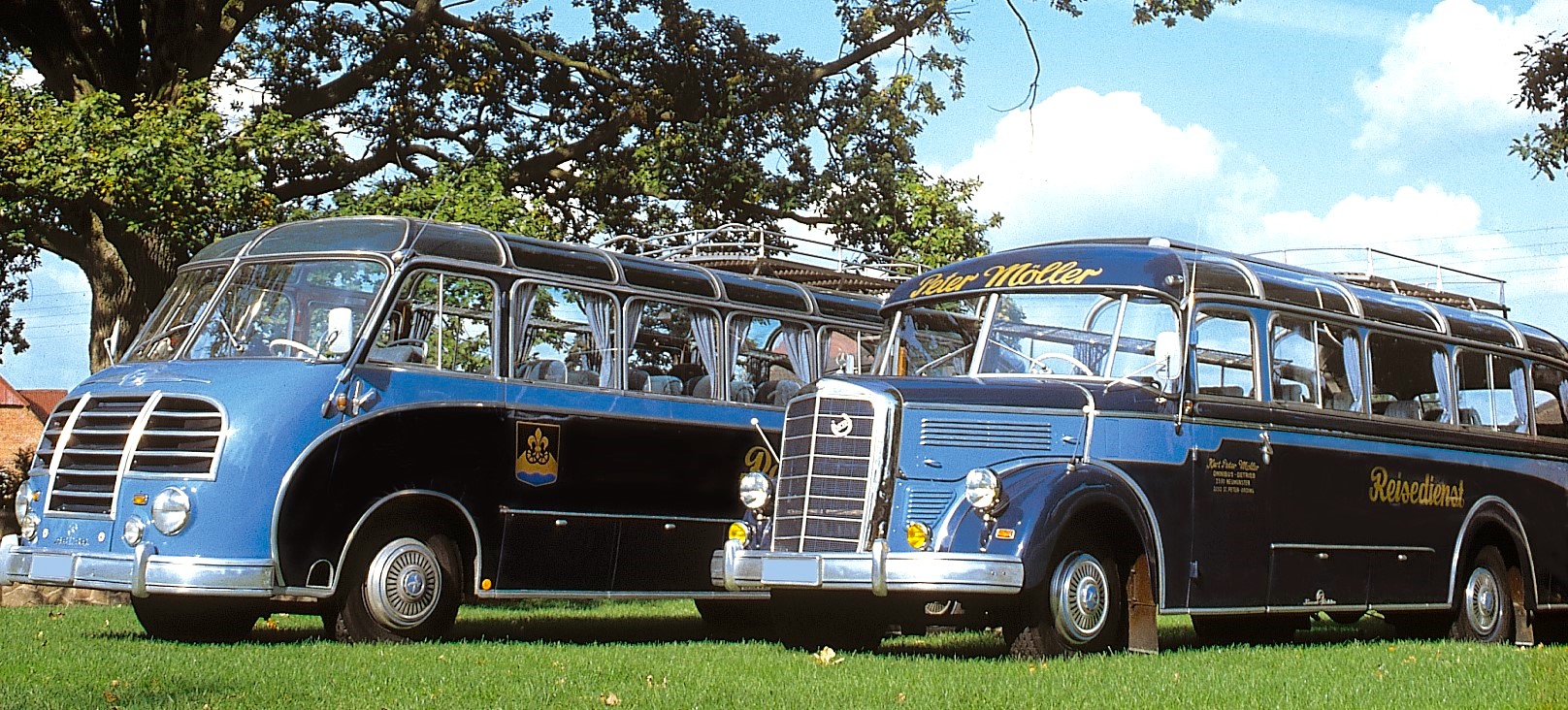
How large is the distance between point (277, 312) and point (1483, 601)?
31.4 feet

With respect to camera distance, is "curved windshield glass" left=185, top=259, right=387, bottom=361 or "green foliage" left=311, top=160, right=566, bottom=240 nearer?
"curved windshield glass" left=185, top=259, right=387, bottom=361

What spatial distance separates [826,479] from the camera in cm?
1211

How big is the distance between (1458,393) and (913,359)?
4717 millimetres

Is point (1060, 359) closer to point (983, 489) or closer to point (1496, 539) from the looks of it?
point (983, 489)

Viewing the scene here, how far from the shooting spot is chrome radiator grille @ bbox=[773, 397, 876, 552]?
11.9m

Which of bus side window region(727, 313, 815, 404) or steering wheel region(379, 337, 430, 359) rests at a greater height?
bus side window region(727, 313, 815, 404)

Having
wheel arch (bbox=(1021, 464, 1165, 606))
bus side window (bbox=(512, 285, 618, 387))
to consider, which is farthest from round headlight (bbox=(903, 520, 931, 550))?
bus side window (bbox=(512, 285, 618, 387))

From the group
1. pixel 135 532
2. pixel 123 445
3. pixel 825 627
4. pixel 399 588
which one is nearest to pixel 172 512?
pixel 135 532

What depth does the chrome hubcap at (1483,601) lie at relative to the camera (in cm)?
1527

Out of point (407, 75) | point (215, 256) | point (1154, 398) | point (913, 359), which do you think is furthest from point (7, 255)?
point (1154, 398)

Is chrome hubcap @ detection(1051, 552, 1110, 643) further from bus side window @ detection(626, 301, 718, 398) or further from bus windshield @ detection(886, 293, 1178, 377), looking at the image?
bus side window @ detection(626, 301, 718, 398)

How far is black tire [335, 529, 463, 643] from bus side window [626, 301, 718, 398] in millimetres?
2257

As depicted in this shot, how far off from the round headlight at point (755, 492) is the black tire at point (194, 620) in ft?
11.4

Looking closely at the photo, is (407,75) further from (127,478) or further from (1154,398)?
(1154,398)
